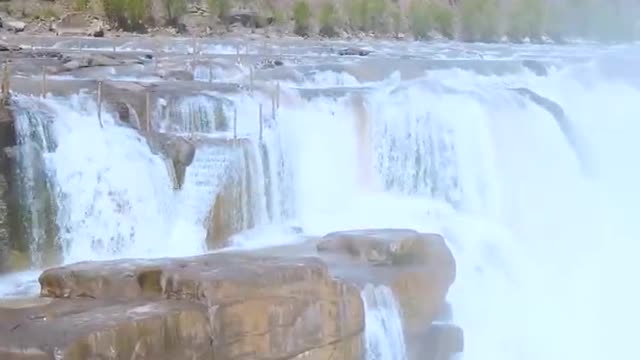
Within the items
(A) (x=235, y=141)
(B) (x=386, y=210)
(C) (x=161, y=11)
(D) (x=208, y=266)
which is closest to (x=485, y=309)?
(B) (x=386, y=210)

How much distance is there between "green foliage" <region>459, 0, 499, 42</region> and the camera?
148ft

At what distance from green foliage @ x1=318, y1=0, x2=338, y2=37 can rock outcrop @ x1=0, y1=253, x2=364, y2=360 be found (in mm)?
33243

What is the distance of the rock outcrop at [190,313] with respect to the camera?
7684mm

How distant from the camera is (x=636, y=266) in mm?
16000

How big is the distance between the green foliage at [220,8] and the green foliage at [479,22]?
9664 millimetres

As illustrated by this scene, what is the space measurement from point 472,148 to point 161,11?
27.0 m

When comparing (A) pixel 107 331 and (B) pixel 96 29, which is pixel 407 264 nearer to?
(A) pixel 107 331

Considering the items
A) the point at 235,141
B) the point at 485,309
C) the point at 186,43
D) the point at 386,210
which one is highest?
the point at 186,43

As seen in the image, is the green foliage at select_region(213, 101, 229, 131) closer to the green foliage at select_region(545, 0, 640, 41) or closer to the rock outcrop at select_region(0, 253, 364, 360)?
the rock outcrop at select_region(0, 253, 364, 360)

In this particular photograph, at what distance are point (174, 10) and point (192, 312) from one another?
34.8m

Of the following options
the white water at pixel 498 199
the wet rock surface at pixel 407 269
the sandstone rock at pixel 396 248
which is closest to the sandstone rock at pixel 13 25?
the white water at pixel 498 199

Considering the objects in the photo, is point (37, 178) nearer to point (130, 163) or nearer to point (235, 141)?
point (130, 163)

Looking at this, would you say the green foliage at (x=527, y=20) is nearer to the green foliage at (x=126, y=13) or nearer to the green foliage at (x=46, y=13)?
the green foliage at (x=126, y=13)

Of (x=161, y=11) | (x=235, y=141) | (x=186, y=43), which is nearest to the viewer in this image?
(x=235, y=141)
